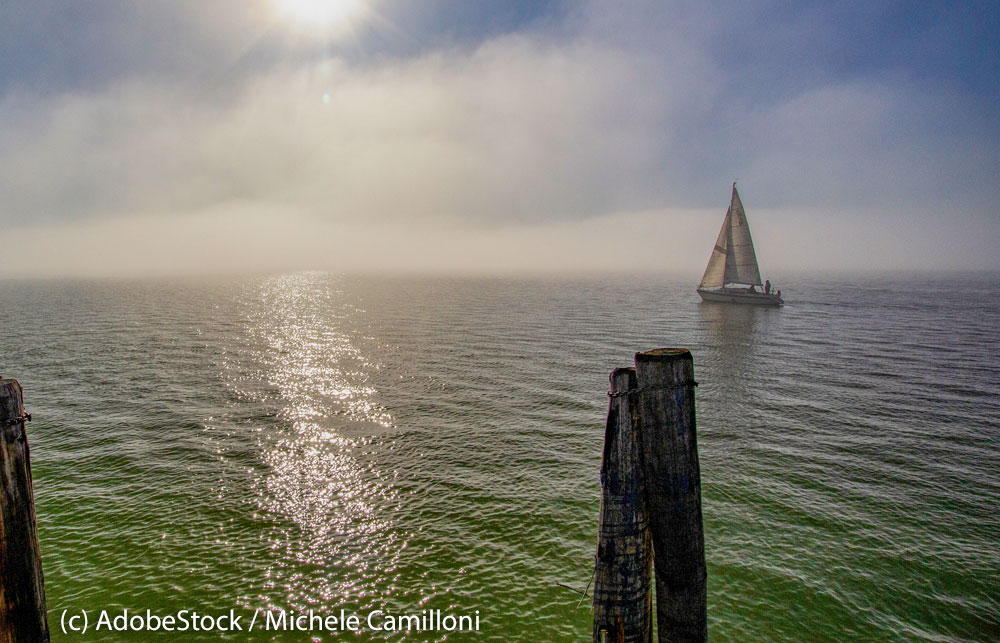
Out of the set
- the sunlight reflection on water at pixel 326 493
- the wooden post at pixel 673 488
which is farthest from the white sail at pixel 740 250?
the wooden post at pixel 673 488

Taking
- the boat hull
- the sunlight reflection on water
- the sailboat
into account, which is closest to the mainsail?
the sailboat

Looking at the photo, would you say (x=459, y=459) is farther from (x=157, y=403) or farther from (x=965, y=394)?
(x=965, y=394)

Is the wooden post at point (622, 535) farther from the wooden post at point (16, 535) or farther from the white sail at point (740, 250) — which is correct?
the white sail at point (740, 250)

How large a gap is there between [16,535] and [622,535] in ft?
22.6

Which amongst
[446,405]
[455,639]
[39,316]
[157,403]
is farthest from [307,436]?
[39,316]

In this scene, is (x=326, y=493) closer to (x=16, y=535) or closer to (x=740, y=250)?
(x=16, y=535)

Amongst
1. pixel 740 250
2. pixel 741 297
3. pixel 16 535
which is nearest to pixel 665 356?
pixel 16 535

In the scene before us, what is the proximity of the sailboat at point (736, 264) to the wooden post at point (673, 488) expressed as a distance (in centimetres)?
8230

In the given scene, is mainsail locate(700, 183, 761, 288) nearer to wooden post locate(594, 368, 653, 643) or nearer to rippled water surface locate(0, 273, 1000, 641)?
rippled water surface locate(0, 273, 1000, 641)

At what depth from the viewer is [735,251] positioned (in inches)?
3228

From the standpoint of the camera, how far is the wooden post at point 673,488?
16.7 feet

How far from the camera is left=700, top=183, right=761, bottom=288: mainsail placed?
80.1m

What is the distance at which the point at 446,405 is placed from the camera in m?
26.5

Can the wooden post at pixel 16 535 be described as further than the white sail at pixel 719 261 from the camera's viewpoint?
No
